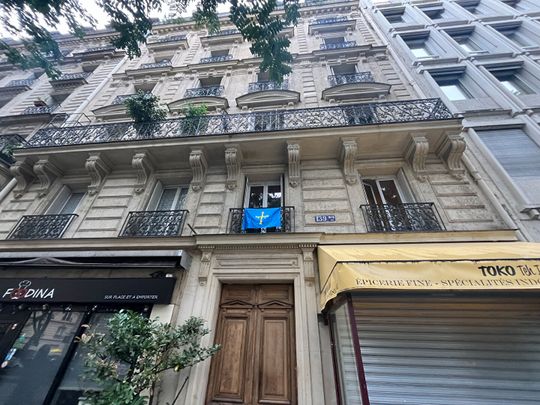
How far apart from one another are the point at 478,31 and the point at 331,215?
44.1 ft

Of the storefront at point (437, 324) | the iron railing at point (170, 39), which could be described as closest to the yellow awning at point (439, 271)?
the storefront at point (437, 324)

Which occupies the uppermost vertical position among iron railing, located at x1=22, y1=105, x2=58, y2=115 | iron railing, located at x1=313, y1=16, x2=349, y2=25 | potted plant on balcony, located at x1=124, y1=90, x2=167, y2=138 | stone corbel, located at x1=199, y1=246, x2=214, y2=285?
iron railing, located at x1=313, y1=16, x2=349, y2=25

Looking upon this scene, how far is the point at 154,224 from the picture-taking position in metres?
6.10

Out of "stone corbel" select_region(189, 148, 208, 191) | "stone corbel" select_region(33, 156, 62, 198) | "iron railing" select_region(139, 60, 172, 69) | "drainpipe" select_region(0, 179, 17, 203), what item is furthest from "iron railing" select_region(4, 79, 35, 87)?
"stone corbel" select_region(189, 148, 208, 191)

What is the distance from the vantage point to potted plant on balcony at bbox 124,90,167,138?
7798 mm

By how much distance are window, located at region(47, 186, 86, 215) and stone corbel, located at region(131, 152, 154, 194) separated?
207cm

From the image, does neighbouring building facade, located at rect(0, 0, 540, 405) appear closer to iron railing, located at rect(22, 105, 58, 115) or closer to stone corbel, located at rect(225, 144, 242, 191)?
stone corbel, located at rect(225, 144, 242, 191)

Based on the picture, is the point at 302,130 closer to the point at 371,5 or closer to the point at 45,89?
the point at 371,5

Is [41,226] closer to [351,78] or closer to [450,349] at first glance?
[450,349]

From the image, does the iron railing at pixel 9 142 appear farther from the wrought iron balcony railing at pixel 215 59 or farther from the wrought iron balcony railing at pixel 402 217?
the wrought iron balcony railing at pixel 402 217

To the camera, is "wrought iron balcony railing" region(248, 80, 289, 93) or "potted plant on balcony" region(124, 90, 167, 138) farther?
"wrought iron balcony railing" region(248, 80, 289, 93)

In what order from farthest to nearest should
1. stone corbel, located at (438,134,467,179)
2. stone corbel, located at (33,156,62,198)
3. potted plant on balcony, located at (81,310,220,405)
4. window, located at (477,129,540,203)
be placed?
stone corbel, located at (33,156,62,198)
stone corbel, located at (438,134,467,179)
window, located at (477,129,540,203)
potted plant on balcony, located at (81,310,220,405)

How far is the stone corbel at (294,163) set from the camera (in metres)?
6.48

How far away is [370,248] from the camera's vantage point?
4.63 meters
